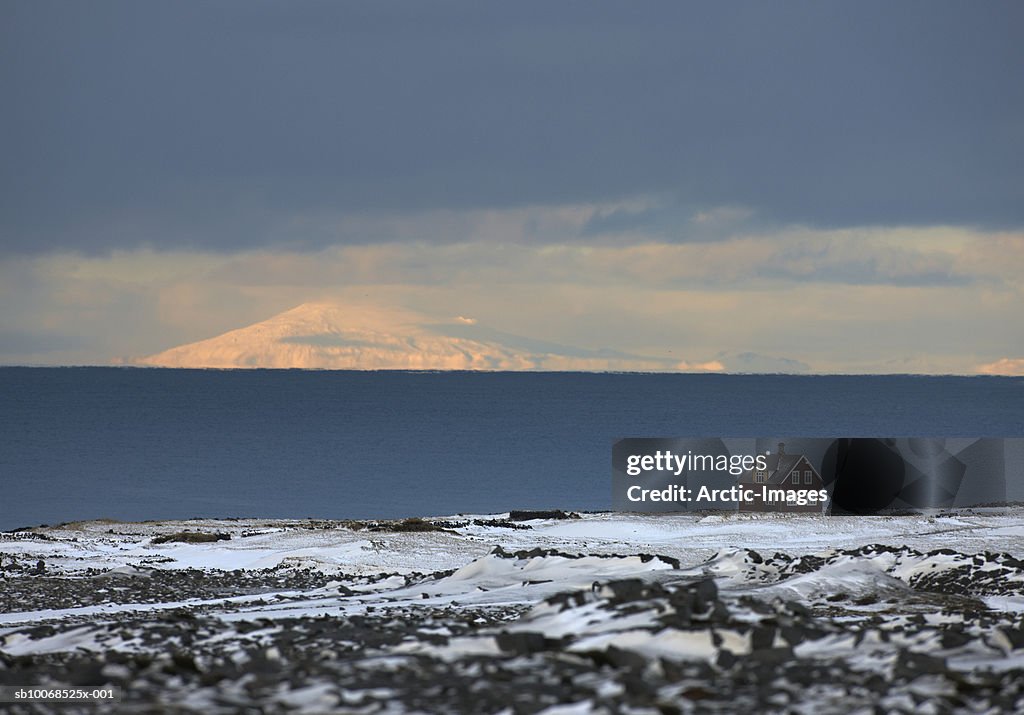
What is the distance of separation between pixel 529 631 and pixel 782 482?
2549 centimetres

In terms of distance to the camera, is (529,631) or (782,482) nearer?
(529,631)

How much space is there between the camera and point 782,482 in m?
34.2

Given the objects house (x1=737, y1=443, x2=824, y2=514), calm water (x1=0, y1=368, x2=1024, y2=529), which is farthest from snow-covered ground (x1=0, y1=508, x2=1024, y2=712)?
calm water (x1=0, y1=368, x2=1024, y2=529)

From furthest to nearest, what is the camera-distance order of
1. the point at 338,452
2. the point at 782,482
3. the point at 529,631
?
the point at 338,452, the point at 782,482, the point at 529,631

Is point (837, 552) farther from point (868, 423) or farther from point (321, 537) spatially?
point (868, 423)

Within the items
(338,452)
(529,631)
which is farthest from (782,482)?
(338,452)

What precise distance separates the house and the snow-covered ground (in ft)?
35.3

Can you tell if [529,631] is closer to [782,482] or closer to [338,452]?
[782,482]

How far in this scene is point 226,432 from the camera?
139 metres

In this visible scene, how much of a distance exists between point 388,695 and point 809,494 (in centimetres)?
2717

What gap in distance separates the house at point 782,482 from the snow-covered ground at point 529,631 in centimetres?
1076

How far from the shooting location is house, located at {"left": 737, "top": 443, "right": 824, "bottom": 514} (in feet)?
109

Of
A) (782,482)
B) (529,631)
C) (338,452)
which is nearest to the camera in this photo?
(529,631)

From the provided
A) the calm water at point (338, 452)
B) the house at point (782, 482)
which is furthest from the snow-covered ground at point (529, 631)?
the calm water at point (338, 452)
